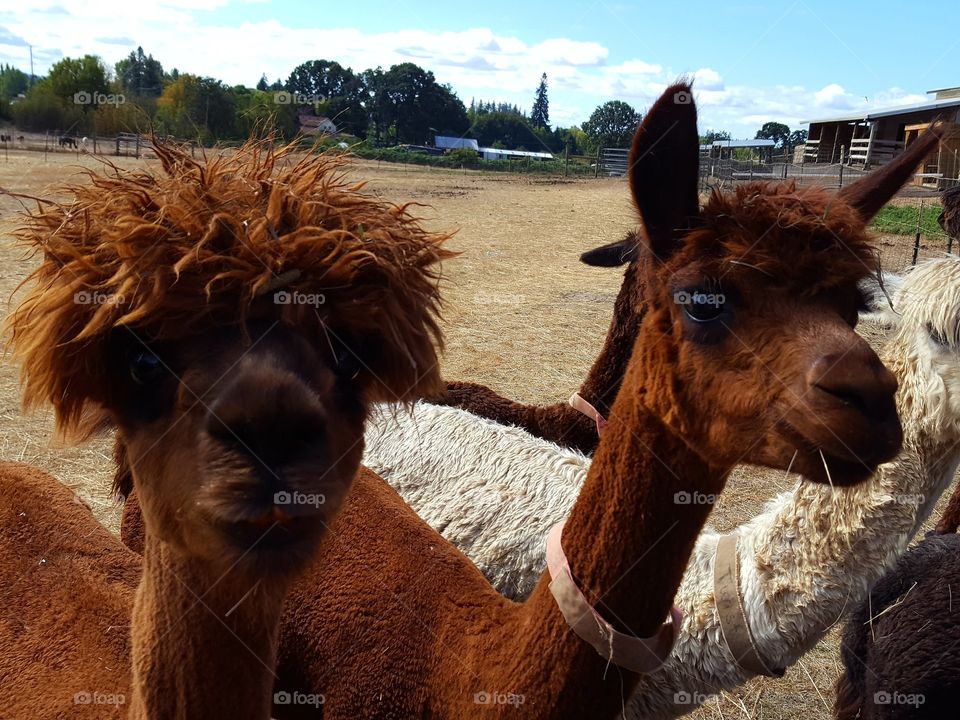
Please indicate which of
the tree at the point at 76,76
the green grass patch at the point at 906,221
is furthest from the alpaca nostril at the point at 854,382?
the tree at the point at 76,76

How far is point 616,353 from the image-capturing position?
4074 mm

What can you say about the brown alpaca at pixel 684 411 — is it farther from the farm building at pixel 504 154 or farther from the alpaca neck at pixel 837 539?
the farm building at pixel 504 154

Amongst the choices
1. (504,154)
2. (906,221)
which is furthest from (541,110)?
(906,221)

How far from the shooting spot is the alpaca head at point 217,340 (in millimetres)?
1369

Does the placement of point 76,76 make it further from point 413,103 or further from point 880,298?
point 880,298

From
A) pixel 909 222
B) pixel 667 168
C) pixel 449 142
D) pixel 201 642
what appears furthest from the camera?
pixel 449 142

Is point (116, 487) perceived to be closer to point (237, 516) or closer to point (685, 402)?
point (237, 516)

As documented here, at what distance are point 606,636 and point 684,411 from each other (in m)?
0.68

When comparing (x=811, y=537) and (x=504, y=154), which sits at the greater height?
(x=504, y=154)

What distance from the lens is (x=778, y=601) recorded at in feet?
9.23

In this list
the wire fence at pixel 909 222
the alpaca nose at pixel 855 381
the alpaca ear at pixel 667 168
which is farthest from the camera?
the wire fence at pixel 909 222

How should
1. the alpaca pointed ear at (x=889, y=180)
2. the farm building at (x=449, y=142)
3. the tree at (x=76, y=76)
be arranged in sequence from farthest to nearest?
the farm building at (x=449, y=142) → the tree at (x=76, y=76) → the alpaca pointed ear at (x=889, y=180)

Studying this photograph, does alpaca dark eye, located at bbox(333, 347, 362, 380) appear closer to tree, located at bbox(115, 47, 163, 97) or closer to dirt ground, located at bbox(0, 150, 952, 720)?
dirt ground, located at bbox(0, 150, 952, 720)

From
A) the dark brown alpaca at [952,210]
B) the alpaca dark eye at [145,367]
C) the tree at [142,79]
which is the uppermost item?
the tree at [142,79]
